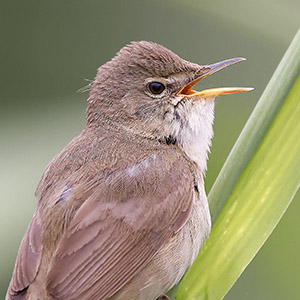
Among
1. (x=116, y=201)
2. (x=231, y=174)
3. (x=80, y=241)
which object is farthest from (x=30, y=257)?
(x=231, y=174)

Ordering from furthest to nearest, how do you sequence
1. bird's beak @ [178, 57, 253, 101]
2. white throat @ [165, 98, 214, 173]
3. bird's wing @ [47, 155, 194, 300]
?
1. white throat @ [165, 98, 214, 173]
2. bird's beak @ [178, 57, 253, 101]
3. bird's wing @ [47, 155, 194, 300]

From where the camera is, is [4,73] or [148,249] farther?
[4,73]

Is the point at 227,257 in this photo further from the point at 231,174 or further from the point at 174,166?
the point at 174,166

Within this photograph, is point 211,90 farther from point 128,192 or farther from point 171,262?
point 171,262

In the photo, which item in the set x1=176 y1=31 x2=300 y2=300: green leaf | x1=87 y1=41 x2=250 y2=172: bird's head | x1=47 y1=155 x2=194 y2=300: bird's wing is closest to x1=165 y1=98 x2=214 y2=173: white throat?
x1=87 y1=41 x2=250 y2=172: bird's head

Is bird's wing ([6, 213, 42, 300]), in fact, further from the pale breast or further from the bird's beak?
the bird's beak

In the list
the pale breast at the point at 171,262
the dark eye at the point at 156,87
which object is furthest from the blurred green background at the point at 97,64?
the pale breast at the point at 171,262

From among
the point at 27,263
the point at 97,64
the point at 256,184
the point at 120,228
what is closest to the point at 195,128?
the point at 120,228
